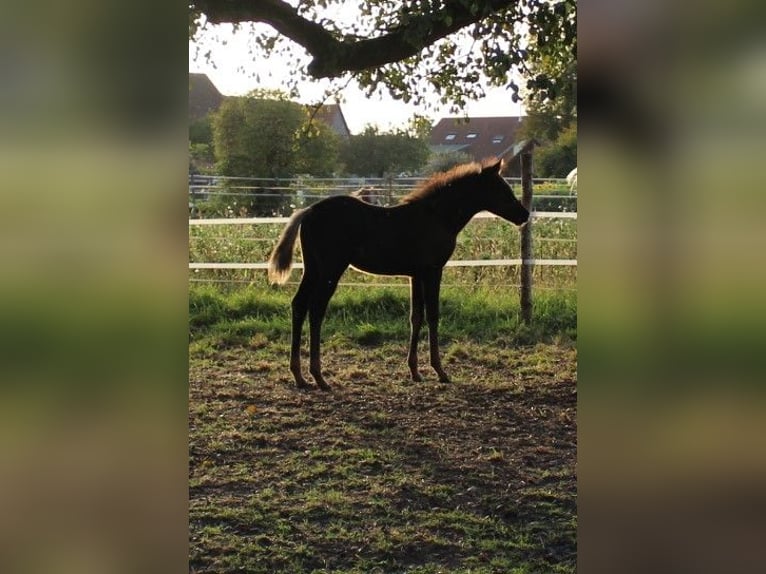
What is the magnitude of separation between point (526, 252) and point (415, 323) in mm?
2062

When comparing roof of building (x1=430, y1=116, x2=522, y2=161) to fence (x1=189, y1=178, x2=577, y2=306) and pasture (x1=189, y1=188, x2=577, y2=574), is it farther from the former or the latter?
pasture (x1=189, y1=188, x2=577, y2=574)

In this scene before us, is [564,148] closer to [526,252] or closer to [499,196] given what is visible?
[499,196]

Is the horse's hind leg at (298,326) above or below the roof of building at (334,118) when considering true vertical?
below

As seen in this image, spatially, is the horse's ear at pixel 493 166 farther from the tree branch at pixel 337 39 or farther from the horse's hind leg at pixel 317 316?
the horse's hind leg at pixel 317 316

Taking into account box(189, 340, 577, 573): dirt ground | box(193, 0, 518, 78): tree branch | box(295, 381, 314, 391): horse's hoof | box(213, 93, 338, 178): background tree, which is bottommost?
box(189, 340, 577, 573): dirt ground

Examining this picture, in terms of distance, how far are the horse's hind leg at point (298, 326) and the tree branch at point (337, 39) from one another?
1480 millimetres

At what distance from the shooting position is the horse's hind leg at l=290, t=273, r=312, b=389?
16.5 feet

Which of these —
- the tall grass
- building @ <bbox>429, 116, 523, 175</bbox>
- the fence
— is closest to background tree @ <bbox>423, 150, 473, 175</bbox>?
building @ <bbox>429, 116, 523, 175</bbox>

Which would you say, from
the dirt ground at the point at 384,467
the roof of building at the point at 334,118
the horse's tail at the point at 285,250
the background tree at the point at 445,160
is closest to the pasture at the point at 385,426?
the dirt ground at the point at 384,467

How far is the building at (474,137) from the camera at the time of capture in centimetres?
466

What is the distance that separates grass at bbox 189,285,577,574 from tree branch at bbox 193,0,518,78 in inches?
82.8
